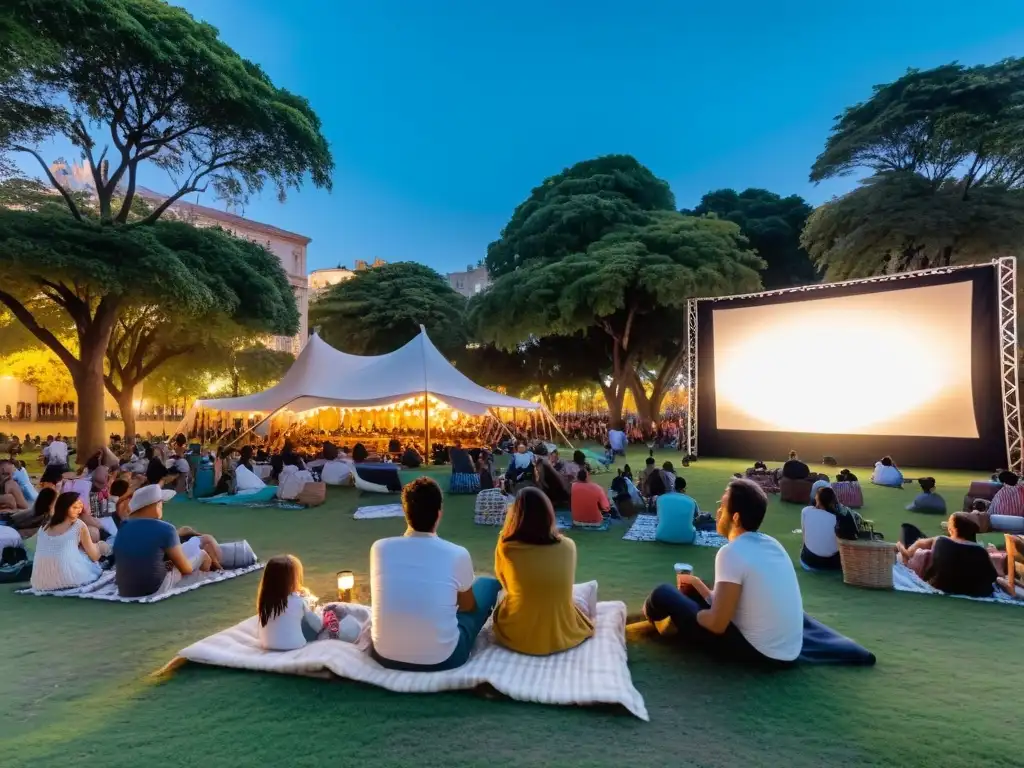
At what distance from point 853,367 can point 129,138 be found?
681 inches

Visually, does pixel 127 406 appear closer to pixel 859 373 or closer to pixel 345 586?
pixel 345 586

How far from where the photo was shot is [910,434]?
1421 centimetres

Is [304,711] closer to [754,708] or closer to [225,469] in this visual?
[754,708]

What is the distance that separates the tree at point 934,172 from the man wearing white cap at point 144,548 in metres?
18.3

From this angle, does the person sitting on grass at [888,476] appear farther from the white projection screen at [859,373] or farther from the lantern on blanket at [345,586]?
the lantern on blanket at [345,586]

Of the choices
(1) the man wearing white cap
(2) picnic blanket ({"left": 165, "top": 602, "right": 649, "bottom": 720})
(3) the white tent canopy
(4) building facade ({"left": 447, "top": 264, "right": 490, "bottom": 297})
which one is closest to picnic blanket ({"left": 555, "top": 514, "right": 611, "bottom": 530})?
(2) picnic blanket ({"left": 165, "top": 602, "right": 649, "bottom": 720})

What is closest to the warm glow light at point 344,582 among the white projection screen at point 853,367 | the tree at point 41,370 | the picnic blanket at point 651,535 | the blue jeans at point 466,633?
the blue jeans at point 466,633

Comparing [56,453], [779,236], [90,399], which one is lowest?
[56,453]

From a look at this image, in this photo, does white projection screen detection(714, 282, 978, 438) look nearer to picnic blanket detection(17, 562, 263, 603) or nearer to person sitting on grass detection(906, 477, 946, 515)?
person sitting on grass detection(906, 477, 946, 515)

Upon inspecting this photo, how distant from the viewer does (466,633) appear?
3.36 metres

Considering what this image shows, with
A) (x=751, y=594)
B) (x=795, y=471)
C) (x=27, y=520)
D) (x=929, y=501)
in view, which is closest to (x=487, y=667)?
(x=751, y=594)

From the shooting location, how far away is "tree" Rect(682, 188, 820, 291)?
78.8 ft

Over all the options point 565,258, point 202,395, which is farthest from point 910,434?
point 202,395

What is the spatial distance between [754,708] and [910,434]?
1348cm
